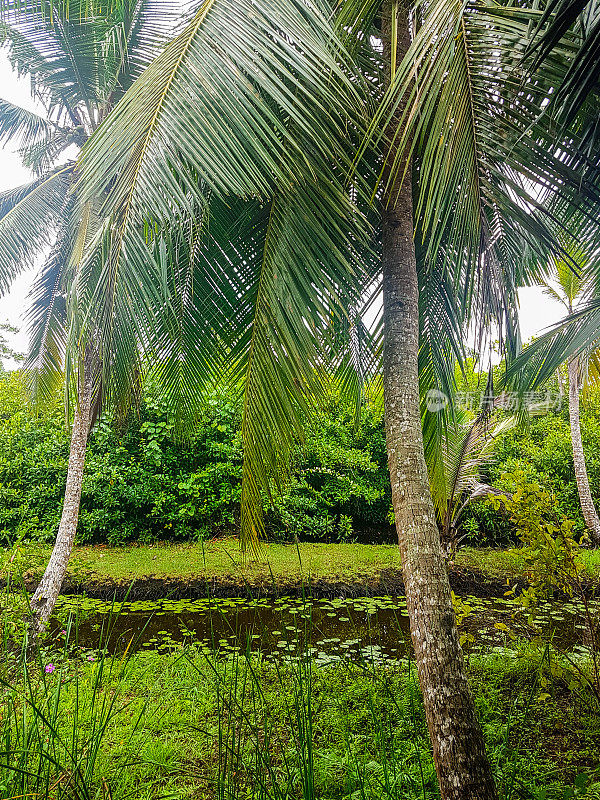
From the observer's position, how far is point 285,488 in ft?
6.94

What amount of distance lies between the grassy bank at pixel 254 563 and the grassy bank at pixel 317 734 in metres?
2.11

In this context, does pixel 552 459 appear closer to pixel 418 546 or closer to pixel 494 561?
pixel 494 561

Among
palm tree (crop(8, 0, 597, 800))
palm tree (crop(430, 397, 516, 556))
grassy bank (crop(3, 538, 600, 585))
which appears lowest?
grassy bank (crop(3, 538, 600, 585))

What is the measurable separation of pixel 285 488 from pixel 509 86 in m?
1.71

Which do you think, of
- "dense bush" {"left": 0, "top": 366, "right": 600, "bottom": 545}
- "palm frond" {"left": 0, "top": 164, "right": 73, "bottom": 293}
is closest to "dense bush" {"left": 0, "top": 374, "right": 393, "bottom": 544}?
"dense bush" {"left": 0, "top": 366, "right": 600, "bottom": 545}

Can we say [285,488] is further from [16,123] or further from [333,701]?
[16,123]

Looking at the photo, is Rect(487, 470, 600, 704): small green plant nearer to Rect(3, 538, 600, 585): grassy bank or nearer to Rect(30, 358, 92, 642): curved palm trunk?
Rect(3, 538, 600, 585): grassy bank

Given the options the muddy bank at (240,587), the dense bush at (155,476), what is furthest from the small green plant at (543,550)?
the dense bush at (155,476)

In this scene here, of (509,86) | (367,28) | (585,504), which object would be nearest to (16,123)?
(367,28)

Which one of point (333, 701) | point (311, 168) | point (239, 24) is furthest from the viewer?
point (333, 701)

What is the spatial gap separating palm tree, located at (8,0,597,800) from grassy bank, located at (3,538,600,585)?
10.4ft

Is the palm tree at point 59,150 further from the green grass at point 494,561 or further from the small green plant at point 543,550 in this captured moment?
the green grass at point 494,561

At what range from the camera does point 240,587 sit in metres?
5.18

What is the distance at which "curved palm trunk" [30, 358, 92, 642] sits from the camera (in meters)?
3.53
